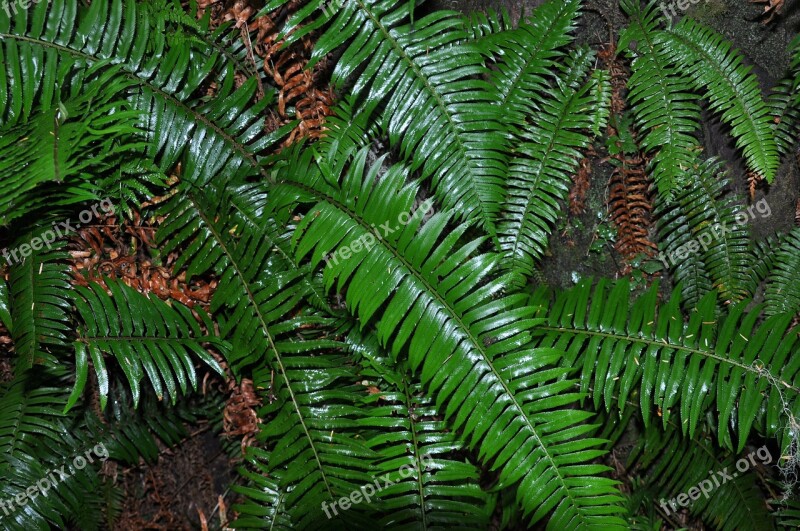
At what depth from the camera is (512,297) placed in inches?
89.7

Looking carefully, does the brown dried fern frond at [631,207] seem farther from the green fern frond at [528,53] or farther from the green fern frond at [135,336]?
the green fern frond at [135,336]

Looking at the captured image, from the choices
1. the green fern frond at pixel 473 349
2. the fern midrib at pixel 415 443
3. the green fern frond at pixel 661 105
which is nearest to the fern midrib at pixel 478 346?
the green fern frond at pixel 473 349

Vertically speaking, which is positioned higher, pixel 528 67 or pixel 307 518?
pixel 528 67

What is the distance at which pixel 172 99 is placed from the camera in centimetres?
259

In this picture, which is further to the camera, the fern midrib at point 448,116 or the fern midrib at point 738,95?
the fern midrib at point 738,95

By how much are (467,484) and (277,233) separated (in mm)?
1313

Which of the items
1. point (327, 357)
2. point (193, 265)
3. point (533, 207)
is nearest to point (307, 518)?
point (327, 357)

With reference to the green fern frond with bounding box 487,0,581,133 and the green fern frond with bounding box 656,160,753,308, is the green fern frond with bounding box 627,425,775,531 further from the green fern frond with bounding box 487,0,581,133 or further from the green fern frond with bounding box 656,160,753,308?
the green fern frond with bounding box 487,0,581,133

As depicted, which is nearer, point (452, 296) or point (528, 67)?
point (452, 296)

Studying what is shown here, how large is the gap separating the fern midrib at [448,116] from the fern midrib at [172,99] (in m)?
0.80

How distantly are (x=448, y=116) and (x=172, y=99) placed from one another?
3.88 ft

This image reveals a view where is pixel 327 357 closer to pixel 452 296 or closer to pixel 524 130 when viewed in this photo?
pixel 452 296

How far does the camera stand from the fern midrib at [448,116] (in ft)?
7.86

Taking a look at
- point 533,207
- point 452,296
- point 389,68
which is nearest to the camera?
point 452,296
